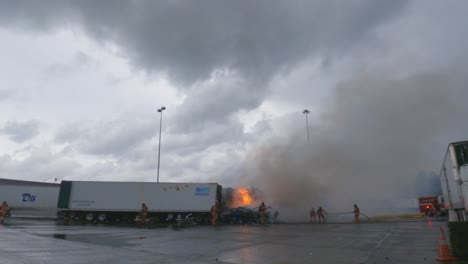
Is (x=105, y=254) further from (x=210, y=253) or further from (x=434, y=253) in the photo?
(x=434, y=253)

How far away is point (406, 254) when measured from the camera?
991 cm

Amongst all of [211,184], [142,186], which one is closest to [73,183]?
[142,186]

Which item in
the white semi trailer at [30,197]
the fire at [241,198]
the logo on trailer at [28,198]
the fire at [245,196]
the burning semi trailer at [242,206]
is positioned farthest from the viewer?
the logo on trailer at [28,198]

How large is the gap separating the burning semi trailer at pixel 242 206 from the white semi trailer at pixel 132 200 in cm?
171

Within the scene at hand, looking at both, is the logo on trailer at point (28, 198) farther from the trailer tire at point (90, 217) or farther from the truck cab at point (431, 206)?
the truck cab at point (431, 206)

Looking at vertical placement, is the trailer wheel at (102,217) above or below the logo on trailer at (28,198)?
below

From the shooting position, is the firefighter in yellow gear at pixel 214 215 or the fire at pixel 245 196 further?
the fire at pixel 245 196

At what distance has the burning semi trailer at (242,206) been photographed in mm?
29688

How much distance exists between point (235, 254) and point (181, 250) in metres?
2.02

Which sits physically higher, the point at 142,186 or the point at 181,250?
the point at 142,186

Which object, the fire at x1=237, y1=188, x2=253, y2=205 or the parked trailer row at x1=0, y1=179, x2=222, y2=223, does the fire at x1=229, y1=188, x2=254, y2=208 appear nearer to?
the fire at x1=237, y1=188, x2=253, y2=205

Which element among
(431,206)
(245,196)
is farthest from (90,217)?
(431,206)

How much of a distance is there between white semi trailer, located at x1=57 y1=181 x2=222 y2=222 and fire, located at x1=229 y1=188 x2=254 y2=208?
8.18 feet

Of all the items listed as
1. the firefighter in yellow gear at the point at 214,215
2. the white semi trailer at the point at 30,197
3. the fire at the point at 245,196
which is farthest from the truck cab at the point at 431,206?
the white semi trailer at the point at 30,197
